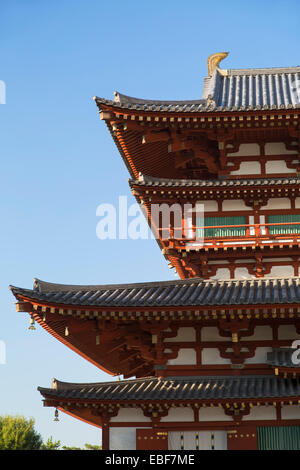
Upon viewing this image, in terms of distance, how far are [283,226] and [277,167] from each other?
7.70 feet

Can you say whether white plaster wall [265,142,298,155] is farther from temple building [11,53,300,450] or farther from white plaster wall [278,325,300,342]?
white plaster wall [278,325,300,342]

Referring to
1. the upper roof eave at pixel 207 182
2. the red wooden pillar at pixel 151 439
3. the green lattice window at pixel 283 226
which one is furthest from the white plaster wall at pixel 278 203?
the red wooden pillar at pixel 151 439

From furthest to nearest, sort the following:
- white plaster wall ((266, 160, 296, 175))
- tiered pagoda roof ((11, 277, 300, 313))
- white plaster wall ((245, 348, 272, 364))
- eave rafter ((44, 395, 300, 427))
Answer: white plaster wall ((266, 160, 296, 175)), white plaster wall ((245, 348, 272, 364)), tiered pagoda roof ((11, 277, 300, 313)), eave rafter ((44, 395, 300, 427))

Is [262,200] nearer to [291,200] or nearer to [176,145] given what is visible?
[291,200]

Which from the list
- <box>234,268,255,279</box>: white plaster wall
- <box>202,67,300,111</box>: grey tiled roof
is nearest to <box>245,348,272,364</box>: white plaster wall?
<box>234,268,255,279</box>: white plaster wall

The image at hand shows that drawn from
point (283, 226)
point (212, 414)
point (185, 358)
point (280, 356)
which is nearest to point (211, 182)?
point (283, 226)

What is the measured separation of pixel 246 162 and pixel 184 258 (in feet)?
14.3

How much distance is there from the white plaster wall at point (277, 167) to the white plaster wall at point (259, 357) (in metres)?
6.59

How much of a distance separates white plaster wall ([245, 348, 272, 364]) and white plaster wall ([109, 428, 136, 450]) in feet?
13.9

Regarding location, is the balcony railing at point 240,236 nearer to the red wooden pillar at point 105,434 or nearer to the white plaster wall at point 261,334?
the white plaster wall at point 261,334

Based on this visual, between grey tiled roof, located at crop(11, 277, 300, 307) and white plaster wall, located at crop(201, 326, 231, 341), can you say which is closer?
grey tiled roof, located at crop(11, 277, 300, 307)

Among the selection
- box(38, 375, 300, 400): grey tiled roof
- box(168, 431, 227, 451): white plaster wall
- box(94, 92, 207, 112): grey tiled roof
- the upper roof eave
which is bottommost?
box(168, 431, 227, 451): white plaster wall

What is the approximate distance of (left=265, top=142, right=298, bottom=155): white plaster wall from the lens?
2580cm
